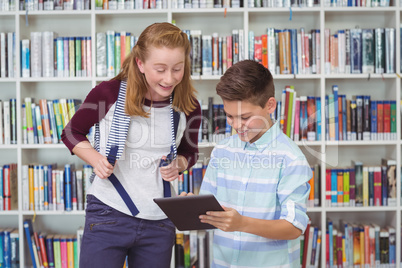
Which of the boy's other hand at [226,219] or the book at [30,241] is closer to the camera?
the boy's other hand at [226,219]

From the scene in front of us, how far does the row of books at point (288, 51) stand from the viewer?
2752 millimetres

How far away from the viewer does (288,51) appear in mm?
2764

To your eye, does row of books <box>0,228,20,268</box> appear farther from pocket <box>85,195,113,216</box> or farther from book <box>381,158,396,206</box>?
book <box>381,158,396,206</box>

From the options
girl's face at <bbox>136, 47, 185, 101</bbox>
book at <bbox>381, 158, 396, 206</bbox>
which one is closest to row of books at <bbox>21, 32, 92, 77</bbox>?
girl's face at <bbox>136, 47, 185, 101</bbox>

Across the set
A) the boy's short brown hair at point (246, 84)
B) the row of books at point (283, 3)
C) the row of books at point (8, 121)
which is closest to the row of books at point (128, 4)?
the row of books at point (283, 3)

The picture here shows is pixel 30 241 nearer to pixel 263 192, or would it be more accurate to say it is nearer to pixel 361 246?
pixel 263 192

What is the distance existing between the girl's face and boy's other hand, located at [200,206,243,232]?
427 millimetres

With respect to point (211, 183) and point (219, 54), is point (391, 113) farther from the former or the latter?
point (211, 183)

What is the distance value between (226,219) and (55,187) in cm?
178

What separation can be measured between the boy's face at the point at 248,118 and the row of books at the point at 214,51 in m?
1.30

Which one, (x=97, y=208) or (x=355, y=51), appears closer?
(x=97, y=208)

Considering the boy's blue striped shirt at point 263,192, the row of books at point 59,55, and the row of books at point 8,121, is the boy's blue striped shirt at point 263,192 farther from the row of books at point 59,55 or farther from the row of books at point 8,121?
the row of books at point 8,121

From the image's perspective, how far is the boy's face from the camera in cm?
145

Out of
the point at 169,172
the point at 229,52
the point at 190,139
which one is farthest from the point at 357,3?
the point at 169,172
